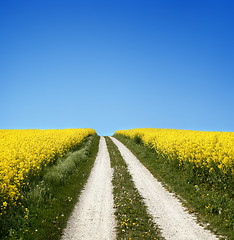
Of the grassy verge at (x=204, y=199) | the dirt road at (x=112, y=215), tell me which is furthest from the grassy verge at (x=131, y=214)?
the grassy verge at (x=204, y=199)

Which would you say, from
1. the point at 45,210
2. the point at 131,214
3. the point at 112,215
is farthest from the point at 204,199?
the point at 45,210

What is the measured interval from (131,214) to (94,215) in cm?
190

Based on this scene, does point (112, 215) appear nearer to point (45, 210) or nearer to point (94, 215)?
point (94, 215)

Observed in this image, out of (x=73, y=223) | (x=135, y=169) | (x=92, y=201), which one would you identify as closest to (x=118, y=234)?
(x=73, y=223)

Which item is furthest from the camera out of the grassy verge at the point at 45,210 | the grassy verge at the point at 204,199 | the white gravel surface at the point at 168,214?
the grassy verge at the point at 204,199

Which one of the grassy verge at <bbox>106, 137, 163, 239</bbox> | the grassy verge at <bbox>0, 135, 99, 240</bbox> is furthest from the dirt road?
the grassy verge at <bbox>0, 135, 99, 240</bbox>

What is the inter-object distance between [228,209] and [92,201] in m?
7.31

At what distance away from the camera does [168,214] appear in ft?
33.0

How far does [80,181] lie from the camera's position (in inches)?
604

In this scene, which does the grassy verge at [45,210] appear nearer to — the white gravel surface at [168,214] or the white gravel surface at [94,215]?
the white gravel surface at [94,215]

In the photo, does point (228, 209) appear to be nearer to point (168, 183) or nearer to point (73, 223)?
point (168, 183)

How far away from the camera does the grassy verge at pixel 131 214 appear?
820 centimetres

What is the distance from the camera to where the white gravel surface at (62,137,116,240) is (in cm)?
829

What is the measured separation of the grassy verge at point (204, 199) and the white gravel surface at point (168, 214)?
0.50m
